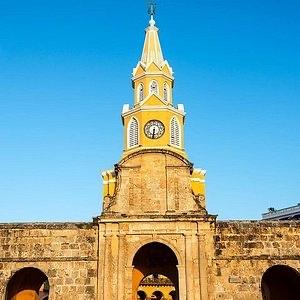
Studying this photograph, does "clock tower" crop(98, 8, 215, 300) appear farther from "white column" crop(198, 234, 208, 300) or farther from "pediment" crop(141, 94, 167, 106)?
"pediment" crop(141, 94, 167, 106)

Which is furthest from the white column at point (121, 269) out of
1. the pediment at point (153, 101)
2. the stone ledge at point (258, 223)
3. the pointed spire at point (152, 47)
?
the pointed spire at point (152, 47)

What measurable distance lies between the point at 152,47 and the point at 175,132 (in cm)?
892

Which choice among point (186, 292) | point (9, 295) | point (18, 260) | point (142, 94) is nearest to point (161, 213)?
point (186, 292)

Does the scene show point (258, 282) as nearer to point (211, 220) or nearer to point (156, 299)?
point (211, 220)

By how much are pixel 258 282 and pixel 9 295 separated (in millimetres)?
13601

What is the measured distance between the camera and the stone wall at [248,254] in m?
24.1

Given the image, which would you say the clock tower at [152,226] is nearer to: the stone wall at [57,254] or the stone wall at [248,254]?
the stone wall at [57,254]

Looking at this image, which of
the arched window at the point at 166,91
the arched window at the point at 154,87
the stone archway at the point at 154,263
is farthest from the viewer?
the arched window at the point at 166,91

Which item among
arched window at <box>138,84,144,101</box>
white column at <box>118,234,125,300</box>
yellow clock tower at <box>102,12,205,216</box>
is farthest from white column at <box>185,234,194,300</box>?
arched window at <box>138,84,144,101</box>

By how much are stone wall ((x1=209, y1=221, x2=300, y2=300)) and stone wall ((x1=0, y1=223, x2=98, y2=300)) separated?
6.53 m

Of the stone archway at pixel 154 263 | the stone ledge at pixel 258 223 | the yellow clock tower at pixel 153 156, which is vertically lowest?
the stone archway at pixel 154 263

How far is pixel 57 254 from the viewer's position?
24859 mm

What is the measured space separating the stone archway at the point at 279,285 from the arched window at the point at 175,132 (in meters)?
13.9

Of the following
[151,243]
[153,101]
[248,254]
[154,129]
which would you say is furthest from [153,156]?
[153,101]
